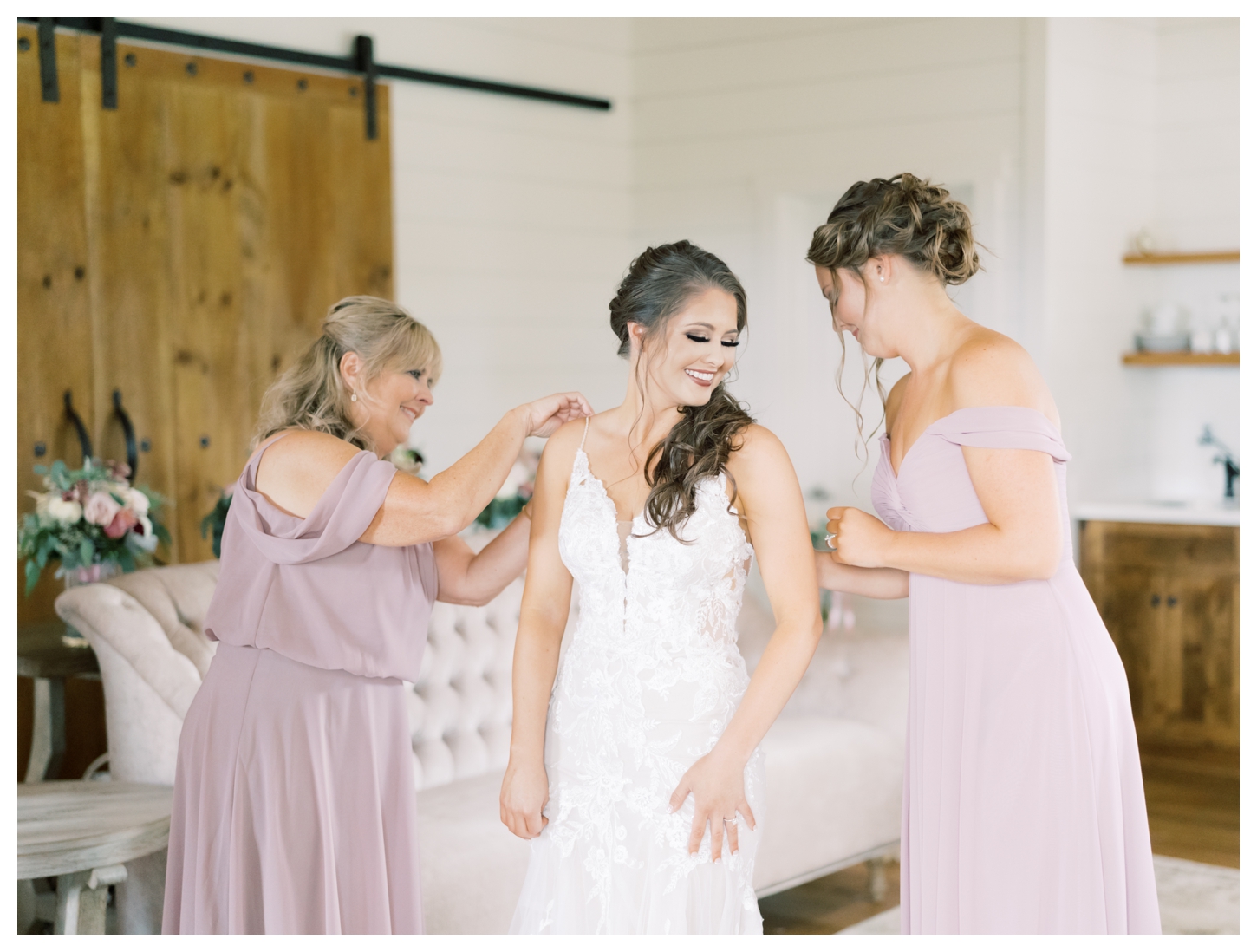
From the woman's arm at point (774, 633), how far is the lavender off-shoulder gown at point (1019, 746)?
0.22m

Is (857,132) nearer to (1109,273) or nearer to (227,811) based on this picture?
(1109,273)

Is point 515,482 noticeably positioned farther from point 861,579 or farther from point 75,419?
point 861,579

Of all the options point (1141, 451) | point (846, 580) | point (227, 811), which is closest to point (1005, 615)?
point (846, 580)

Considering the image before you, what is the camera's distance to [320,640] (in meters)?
2.17

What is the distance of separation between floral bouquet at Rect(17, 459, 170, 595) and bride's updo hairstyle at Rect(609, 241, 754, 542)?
189cm

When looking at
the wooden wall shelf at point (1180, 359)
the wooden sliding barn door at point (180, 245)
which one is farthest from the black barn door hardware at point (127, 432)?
the wooden wall shelf at point (1180, 359)

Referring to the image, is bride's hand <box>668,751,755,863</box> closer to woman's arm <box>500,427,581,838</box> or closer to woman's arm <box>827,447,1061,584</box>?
woman's arm <box>500,427,581,838</box>

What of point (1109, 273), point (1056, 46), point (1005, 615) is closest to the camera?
point (1005, 615)

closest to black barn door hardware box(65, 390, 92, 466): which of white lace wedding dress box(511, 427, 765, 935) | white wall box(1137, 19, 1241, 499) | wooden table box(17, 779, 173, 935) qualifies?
wooden table box(17, 779, 173, 935)

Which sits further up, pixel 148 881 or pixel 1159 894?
pixel 148 881

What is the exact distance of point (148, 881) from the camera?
2.83 m

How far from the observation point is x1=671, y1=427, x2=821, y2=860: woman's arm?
1.86 metres

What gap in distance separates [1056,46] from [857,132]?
2.72 feet

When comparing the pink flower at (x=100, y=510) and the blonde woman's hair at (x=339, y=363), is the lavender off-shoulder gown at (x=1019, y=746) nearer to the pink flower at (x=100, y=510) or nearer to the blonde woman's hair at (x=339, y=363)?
the blonde woman's hair at (x=339, y=363)
